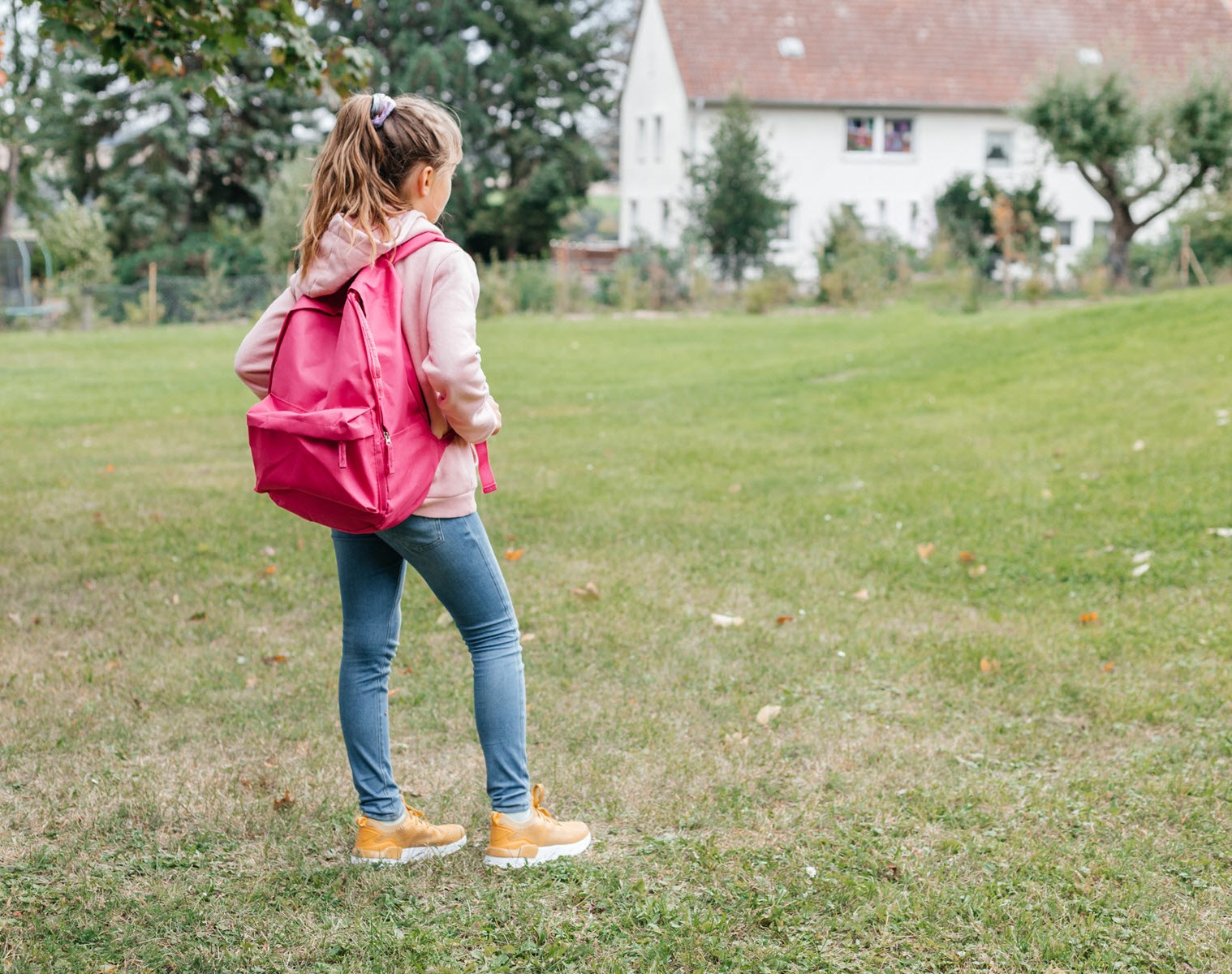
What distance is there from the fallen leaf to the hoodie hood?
7.14 feet

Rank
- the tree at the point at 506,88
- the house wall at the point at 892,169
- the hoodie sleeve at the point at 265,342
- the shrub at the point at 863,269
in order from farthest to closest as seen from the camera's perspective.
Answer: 1. the house wall at the point at 892,169
2. the tree at the point at 506,88
3. the shrub at the point at 863,269
4. the hoodie sleeve at the point at 265,342

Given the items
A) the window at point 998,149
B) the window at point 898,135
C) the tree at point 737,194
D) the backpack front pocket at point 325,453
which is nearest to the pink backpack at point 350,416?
the backpack front pocket at point 325,453

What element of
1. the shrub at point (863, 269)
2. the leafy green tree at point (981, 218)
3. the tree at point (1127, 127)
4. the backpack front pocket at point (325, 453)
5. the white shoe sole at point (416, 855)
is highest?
the tree at point (1127, 127)

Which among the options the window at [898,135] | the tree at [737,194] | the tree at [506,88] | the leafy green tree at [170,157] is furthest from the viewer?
the window at [898,135]

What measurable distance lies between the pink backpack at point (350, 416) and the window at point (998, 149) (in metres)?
37.9

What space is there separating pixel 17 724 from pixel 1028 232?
86.4 ft

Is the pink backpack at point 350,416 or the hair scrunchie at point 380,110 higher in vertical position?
the hair scrunchie at point 380,110

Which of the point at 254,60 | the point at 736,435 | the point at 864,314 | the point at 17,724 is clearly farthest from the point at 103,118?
the point at 17,724

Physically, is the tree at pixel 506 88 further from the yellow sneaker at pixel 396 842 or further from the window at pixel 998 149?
the yellow sneaker at pixel 396 842

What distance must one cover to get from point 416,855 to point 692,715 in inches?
53.8

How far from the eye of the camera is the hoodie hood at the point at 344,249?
2830 millimetres

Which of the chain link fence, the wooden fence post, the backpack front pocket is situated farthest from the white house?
the backpack front pocket

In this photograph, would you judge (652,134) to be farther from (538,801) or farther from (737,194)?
(538,801)

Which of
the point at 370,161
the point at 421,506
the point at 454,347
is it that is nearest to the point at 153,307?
the point at 370,161
